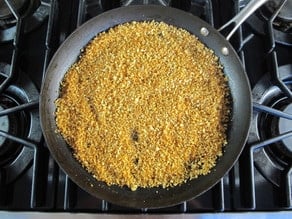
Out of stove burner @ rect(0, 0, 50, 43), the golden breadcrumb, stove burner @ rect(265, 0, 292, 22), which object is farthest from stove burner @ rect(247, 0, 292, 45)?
stove burner @ rect(0, 0, 50, 43)

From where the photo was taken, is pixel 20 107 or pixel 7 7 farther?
pixel 7 7

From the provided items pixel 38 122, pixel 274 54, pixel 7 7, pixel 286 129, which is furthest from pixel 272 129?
pixel 7 7

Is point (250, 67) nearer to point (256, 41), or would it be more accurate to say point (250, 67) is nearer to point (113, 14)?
point (256, 41)

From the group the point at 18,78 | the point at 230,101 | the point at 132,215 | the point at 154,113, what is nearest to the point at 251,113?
the point at 230,101

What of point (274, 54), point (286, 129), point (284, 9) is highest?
point (284, 9)

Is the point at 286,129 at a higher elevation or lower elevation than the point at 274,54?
lower

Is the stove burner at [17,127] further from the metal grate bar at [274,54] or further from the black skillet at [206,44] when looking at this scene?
the metal grate bar at [274,54]

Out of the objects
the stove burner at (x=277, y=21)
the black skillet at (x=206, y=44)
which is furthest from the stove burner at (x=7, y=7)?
the stove burner at (x=277, y=21)

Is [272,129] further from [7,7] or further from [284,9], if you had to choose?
[7,7]
